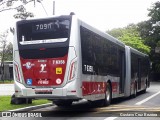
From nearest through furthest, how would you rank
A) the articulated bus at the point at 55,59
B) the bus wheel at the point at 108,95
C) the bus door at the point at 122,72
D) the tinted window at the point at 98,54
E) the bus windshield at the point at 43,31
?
1. the articulated bus at the point at 55,59
2. the bus windshield at the point at 43,31
3. the tinted window at the point at 98,54
4. the bus wheel at the point at 108,95
5. the bus door at the point at 122,72

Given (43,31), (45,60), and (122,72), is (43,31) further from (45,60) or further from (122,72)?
(122,72)

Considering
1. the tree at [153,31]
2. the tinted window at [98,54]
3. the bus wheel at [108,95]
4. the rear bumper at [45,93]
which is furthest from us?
the tree at [153,31]

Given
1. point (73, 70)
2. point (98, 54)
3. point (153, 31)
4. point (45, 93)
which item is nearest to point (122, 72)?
point (98, 54)

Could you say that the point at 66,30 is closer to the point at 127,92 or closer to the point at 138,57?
the point at 127,92

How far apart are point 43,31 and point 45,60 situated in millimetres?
1076

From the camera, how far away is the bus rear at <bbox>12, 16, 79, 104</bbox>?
508 inches

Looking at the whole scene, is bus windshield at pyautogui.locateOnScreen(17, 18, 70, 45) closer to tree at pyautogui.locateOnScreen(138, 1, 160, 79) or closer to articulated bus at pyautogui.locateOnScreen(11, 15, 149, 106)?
articulated bus at pyautogui.locateOnScreen(11, 15, 149, 106)

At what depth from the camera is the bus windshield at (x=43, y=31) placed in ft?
43.4

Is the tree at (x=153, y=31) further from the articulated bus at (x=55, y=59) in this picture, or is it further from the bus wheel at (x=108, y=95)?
the articulated bus at (x=55, y=59)

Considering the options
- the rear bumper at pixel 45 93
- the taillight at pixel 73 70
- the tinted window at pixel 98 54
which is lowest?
the rear bumper at pixel 45 93

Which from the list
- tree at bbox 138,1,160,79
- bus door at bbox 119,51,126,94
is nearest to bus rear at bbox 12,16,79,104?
bus door at bbox 119,51,126,94

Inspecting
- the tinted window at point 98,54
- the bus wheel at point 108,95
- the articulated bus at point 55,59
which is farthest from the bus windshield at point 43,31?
the bus wheel at point 108,95

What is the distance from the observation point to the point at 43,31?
44.1 feet

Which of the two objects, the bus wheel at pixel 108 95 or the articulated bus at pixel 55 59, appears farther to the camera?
the bus wheel at pixel 108 95
